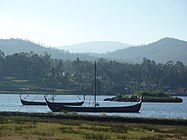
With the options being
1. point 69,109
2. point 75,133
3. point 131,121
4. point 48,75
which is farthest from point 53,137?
point 48,75

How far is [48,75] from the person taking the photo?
195125mm

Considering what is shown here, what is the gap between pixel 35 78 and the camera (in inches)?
7539

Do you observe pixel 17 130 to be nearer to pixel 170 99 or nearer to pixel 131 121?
pixel 131 121

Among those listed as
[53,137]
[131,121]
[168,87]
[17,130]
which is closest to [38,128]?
[17,130]

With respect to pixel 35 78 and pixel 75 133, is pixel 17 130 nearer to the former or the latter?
pixel 75 133

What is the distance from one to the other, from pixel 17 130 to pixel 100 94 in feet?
509

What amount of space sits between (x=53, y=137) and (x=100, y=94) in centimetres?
15798

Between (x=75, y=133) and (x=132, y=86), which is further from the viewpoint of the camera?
(x=132, y=86)

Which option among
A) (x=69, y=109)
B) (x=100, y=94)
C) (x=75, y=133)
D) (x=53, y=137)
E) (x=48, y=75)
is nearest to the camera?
(x=53, y=137)

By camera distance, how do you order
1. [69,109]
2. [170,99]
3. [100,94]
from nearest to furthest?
[69,109] → [170,99] → [100,94]

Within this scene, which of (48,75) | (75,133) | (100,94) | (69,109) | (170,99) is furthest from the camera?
(48,75)

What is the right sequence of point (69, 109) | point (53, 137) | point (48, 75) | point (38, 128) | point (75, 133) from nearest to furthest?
point (53, 137)
point (75, 133)
point (38, 128)
point (69, 109)
point (48, 75)

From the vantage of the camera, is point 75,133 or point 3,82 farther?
point 3,82

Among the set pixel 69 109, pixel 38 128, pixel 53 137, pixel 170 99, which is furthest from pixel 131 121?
pixel 170 99
